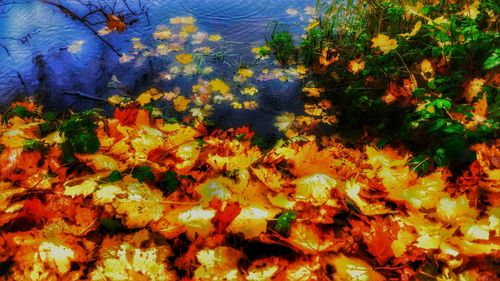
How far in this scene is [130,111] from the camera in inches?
97.2

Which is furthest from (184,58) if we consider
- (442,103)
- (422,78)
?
(442,103)

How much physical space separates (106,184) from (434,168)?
6.88 ft

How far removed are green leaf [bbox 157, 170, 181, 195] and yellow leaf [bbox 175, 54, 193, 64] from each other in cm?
253

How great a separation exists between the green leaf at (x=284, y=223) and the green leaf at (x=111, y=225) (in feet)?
2.59

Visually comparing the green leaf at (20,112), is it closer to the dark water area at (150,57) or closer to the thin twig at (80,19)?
the dark water area at (150,57)

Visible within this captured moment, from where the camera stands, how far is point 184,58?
13.4ft

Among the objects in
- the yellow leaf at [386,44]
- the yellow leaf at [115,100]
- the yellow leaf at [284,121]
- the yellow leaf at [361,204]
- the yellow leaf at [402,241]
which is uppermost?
the yellow leaf at [386,44]

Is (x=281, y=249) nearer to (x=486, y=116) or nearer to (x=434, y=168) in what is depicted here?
(x=434, y=168)

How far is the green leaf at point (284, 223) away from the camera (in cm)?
150

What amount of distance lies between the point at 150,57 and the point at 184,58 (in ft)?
1.52

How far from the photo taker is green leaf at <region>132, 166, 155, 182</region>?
1729 mm

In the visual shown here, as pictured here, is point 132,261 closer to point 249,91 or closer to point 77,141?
point 77,141

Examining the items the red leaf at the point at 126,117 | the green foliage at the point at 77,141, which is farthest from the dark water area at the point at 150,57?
the green foliage at the point at 77,141

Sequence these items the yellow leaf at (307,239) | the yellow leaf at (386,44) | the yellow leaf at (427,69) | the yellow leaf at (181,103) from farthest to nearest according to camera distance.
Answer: the yellow leaf at (181,103) < the yellow leaf at (386,44) < the yellow leaf at (427,69) < the yellow leaf at (307,239)
